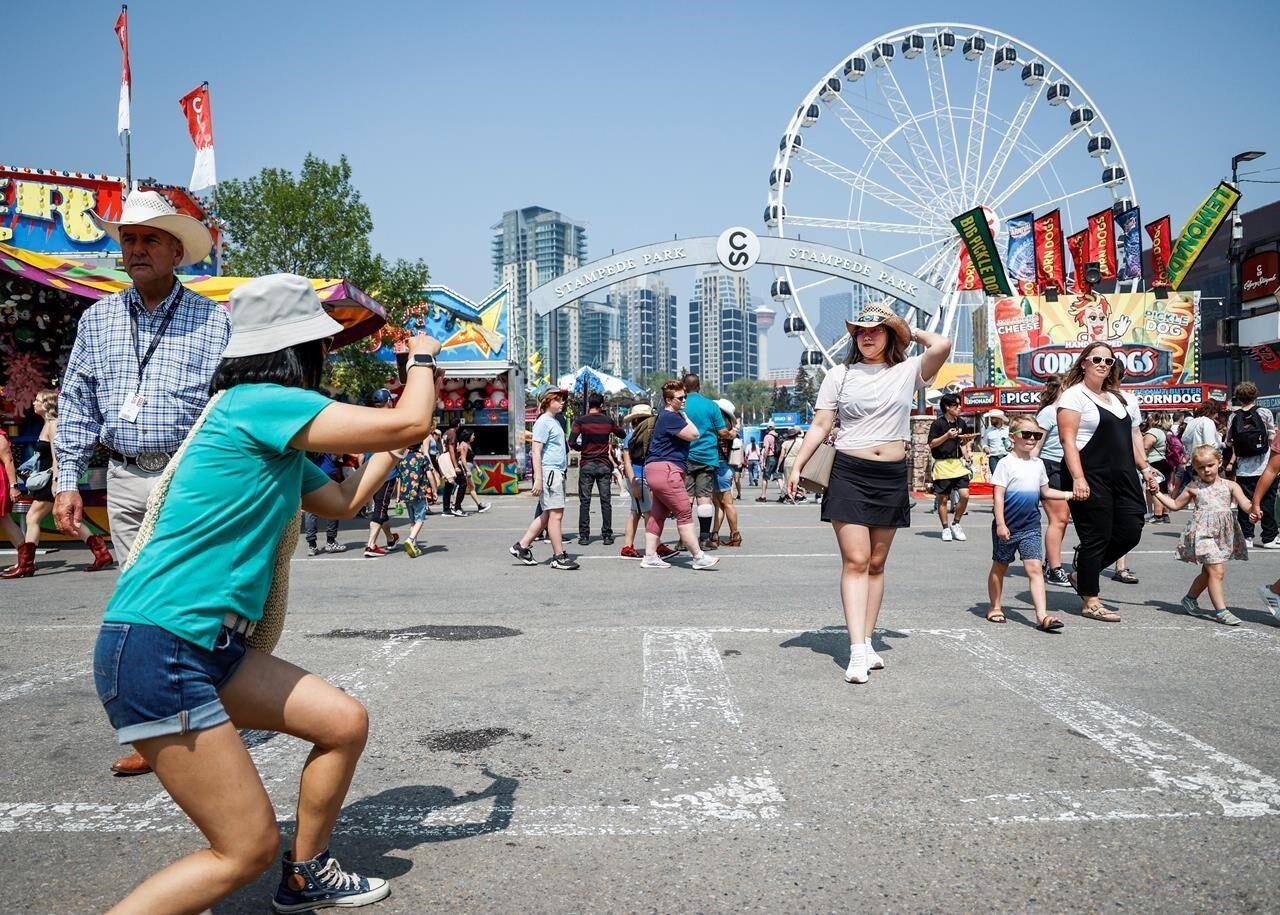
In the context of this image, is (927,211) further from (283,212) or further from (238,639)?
(238,639)

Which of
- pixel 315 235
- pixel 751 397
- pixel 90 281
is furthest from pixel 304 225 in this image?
pixel 751 397

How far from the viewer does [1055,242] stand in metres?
30.5

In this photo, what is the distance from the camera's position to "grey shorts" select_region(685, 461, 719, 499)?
35.8ft

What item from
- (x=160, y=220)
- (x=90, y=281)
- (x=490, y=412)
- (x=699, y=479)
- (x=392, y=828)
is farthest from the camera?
(x=490, y=412)

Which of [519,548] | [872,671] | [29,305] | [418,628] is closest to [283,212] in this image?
[29,305]

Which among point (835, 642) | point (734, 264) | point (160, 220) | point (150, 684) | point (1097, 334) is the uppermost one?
point (734, 264)

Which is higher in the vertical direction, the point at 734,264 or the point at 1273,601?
the point at 734,264

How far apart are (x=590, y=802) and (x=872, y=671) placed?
2319 millimetres

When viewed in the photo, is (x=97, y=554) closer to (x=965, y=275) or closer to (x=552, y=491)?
(x=552, y=491)

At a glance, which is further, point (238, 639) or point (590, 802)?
point (590, 802)

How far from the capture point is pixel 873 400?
5238mm

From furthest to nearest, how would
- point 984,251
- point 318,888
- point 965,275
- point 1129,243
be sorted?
point 965,275 < point 1129,243 < point 984,251 < point 318,888

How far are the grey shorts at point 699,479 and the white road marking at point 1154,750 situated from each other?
5.72m

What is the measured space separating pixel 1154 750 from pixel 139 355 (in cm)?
425
